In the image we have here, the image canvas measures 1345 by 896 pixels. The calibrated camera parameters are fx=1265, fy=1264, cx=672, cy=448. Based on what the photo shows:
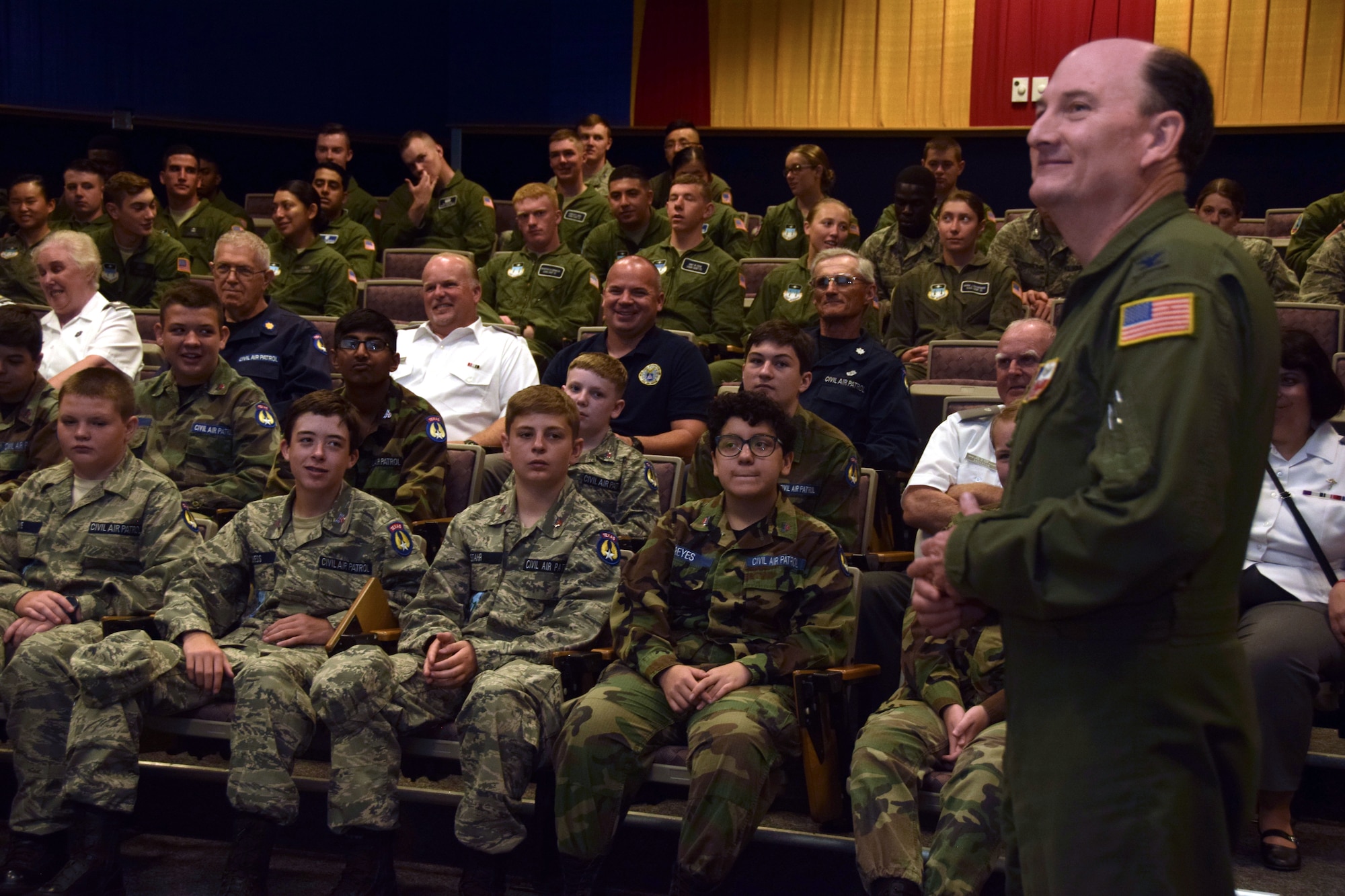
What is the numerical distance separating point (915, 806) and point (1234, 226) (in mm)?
4071

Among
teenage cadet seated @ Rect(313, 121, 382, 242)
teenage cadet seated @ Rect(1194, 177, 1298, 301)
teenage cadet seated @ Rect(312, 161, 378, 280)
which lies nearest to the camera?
teenage cadet seated @ Rect(1194, 177, 1298, 301)

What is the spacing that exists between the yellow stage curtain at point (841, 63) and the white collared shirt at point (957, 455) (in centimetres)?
583

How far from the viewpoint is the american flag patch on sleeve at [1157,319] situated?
1.17 meters

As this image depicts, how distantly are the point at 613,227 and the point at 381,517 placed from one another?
3.23 m

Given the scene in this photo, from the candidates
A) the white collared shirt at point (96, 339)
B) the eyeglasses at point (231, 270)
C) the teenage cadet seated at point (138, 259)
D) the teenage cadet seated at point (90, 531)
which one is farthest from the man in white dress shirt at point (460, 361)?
the teenage cadet seated at point (138, 259)

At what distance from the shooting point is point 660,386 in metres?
4.02

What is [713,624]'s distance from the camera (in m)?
2.68

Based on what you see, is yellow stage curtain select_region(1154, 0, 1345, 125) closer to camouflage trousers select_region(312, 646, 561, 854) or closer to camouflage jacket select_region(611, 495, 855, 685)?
camouflage jacket select_region(611, 495, 855, 685)

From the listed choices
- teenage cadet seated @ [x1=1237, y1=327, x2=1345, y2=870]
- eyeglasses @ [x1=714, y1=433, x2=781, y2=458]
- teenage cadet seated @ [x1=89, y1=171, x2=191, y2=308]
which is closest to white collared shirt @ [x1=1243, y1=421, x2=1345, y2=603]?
teenage cadet seated @ [x1=1237, y1=327, x2=1345, y2=870]

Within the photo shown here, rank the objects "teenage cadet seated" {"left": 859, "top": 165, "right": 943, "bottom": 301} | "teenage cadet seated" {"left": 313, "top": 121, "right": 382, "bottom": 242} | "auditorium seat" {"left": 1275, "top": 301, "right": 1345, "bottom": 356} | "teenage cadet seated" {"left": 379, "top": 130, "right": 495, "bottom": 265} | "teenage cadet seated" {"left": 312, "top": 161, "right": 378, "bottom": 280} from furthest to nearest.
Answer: "teenage cadet seated" {"left": 313, "top": 121, "right": 382, "bottom": 242} < "teenage cadet seated" {"left": 379, "top": 130, "right": 495, "bottom": 265} < "teenage cadet seated" {"left": 312, "top": 161, "right": 378, "bottom": 280} < "teenage cadet seated" {"left": 859, "top": 165, "right": 943, "bottom": 301} < "auditorium seat" {"left": 1275, "top": 301, "right": 1345, "bottom": 356}

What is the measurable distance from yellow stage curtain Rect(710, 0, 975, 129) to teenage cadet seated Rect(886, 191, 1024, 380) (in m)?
3.78

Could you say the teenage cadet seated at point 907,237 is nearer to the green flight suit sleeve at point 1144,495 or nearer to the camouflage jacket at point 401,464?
the camouflage jacket at point 401,464

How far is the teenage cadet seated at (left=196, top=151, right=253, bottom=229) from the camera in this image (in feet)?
22.8

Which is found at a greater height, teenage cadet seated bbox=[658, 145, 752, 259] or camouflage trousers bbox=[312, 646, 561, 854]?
teenage cadet seated bbox=[658, 145, 752, 259]
